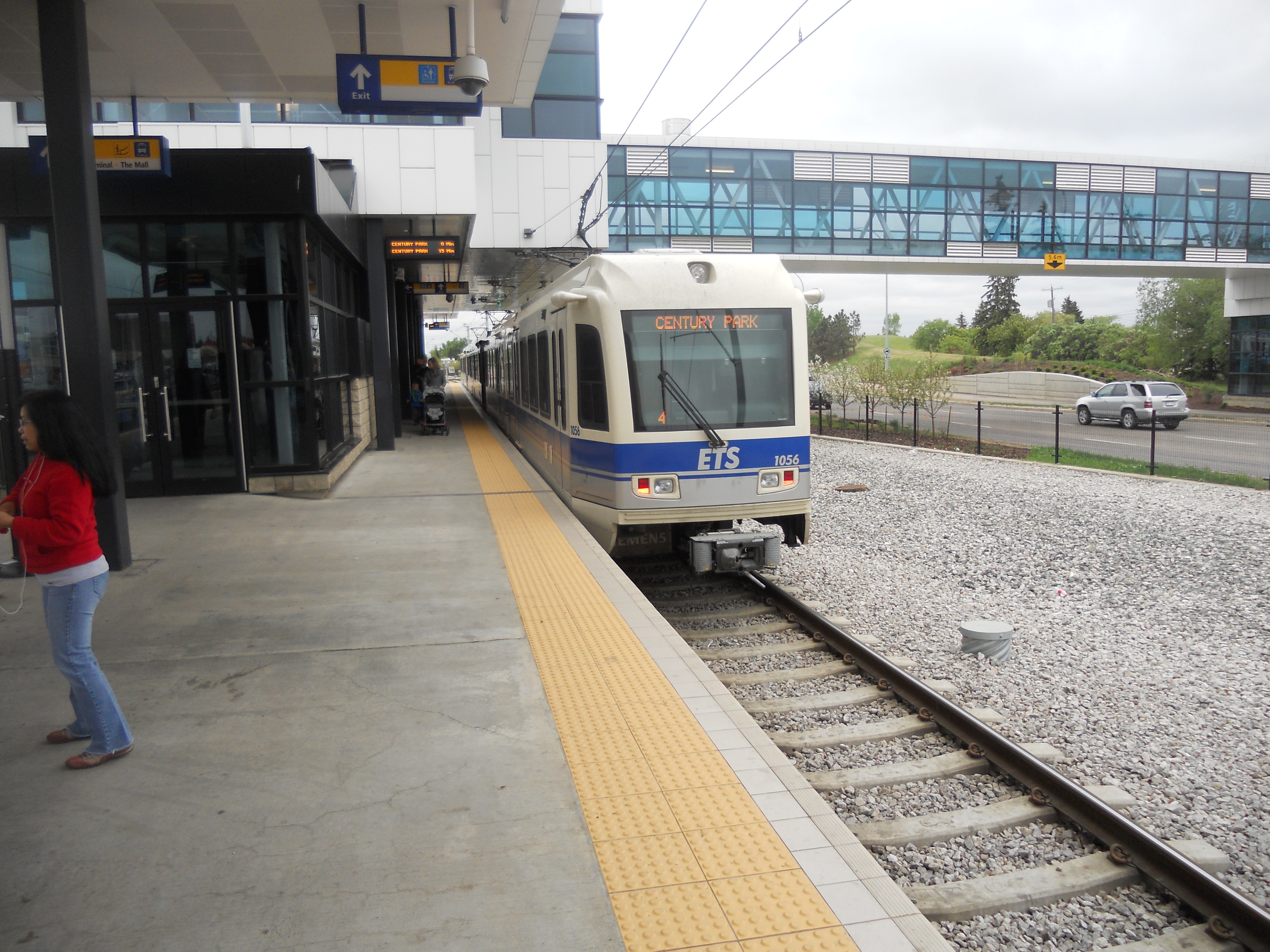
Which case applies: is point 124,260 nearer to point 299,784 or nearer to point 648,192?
point 299,784

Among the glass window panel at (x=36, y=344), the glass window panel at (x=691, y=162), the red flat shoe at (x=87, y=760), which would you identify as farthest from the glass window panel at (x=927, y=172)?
the red flat shoe at (x=87, y=760)

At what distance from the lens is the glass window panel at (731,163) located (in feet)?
105

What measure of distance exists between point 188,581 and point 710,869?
5.48 meters

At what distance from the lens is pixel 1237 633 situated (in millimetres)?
7348

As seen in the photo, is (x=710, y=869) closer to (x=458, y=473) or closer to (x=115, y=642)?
(x=115, y=642)

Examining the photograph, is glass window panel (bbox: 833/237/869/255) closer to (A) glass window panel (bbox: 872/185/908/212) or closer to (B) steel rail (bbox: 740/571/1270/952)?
(A) glass window panel (bbox: 872/185/908/212)

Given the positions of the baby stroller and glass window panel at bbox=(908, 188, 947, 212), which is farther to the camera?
glass window panel at bbox=(908, 188, 947, 212)

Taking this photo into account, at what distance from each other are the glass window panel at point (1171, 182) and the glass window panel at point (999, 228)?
7.00 m

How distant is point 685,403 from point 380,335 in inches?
452

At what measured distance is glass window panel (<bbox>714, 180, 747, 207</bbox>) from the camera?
31969 mm

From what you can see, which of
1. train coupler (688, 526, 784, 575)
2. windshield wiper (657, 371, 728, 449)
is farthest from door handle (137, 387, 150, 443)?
train coupler (688, 526, 784, 575)

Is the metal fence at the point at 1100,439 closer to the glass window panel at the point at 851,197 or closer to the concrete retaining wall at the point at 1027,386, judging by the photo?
the glass window panel at the point at 851,197

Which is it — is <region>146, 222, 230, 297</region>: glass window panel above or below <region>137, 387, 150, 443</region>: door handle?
above

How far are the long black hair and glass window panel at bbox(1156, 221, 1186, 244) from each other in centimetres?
4037
